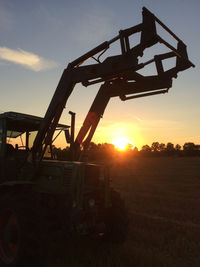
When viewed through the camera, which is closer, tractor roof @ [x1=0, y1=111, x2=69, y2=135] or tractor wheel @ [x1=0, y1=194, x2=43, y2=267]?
tractor wheel @ [x1=0, y1=194, x2=43, y2=267]

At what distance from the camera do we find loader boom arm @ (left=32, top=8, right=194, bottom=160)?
5227 mm

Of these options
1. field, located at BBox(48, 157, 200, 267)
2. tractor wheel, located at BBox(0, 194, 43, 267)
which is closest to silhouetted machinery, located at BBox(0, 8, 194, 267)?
tractor wheel, located at BBox(0, 194, 43, 267)

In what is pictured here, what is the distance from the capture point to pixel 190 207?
9.91 m

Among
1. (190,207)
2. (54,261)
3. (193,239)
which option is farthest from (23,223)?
(190,207)

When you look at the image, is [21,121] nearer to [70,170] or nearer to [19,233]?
[70,170]

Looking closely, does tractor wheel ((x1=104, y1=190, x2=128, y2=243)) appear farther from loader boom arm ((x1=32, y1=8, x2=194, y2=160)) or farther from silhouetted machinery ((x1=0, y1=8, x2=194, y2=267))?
loader boom arm ((x1=32, y1=8, x2=194, y2=160))

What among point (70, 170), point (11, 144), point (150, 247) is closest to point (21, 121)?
point (11, 144)

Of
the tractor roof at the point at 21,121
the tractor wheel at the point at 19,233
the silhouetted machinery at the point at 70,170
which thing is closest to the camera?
the tractor wheel at the point at 19,233

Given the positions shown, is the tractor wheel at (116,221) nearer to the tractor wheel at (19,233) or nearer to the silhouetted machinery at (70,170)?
the silhouetted machinery at (70,170)

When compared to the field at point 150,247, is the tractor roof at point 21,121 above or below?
above

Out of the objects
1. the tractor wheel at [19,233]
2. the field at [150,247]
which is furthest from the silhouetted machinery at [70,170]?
the field at [150,247]

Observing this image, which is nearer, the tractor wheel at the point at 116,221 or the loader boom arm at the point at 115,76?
the loader boom arm at the point at 115,76

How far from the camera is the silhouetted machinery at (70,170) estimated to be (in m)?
5.05

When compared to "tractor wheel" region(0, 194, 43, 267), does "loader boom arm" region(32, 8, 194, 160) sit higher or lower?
higher
